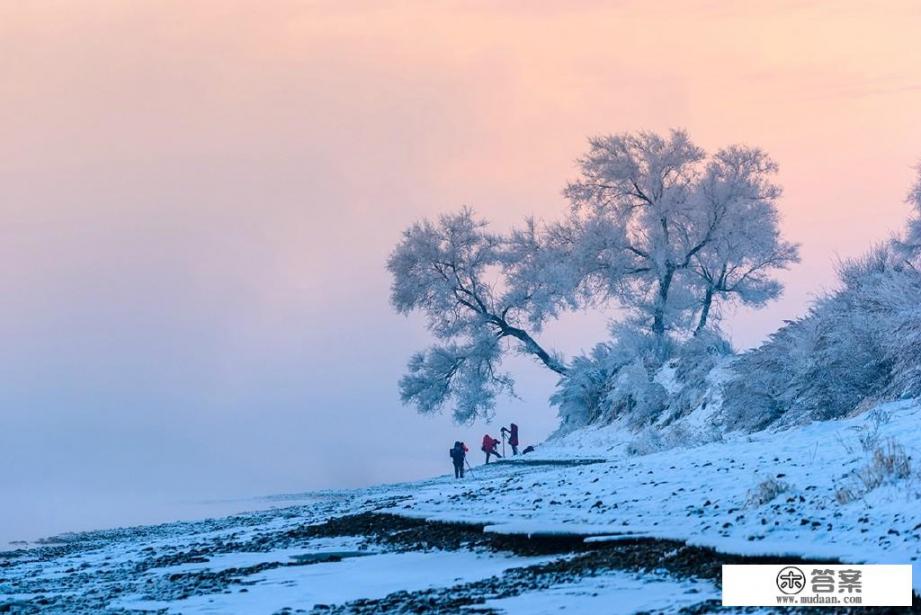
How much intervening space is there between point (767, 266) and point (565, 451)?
19.3 meters

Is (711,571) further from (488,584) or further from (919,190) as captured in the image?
(919,190)

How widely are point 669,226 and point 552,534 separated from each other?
131 feet

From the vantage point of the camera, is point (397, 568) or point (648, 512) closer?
point (397, 568)

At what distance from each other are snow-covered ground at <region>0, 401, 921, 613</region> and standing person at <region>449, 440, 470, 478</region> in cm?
1151

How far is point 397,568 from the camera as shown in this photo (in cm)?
1543

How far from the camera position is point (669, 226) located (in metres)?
54.7

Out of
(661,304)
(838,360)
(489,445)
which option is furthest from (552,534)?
(661,304)

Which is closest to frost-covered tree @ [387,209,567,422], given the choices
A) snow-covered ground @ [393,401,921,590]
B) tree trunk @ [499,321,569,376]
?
tree trunk @ [499,321,569,376]

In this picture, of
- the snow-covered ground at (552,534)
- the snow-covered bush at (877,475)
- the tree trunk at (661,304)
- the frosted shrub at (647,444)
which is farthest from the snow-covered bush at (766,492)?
the tree trunk at (661,304)

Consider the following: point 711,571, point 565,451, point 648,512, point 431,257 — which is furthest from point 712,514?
point 431,257

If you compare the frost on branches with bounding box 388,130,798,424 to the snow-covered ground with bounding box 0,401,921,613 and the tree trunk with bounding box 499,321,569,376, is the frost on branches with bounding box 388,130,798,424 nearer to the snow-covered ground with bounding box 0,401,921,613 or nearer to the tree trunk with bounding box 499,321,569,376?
the tree trunk with bounding box 499,321,569,376

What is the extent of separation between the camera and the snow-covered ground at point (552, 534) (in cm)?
1253

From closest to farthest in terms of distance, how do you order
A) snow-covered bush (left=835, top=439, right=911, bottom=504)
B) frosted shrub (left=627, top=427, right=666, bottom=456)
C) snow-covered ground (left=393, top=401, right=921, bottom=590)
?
snow-covered ground (left=393, top=401, right=921, bottom=590) → snow-covered bush (left=835, top=439, right=911, bottom=504) → frosted shrub (left=627, top=427, right=666, bottom=456)

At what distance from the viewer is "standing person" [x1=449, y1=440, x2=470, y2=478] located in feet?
120
